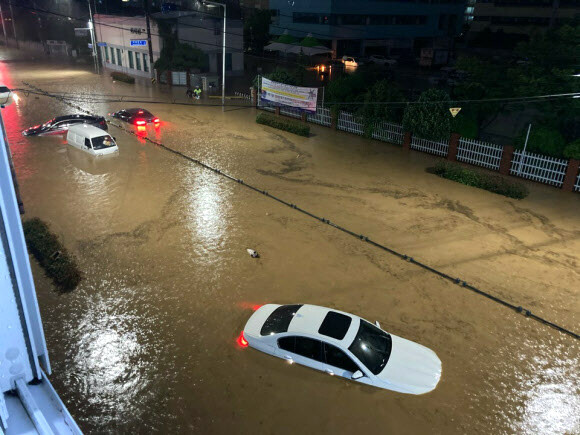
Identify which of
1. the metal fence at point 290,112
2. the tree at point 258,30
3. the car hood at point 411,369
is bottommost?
the car hood at point 411,369

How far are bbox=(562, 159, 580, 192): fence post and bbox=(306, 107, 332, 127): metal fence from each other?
14.8m

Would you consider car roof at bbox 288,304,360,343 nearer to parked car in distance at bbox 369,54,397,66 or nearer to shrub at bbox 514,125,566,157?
shrub at bbox 514,125,566,157

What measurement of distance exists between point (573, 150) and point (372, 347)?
1532 cm

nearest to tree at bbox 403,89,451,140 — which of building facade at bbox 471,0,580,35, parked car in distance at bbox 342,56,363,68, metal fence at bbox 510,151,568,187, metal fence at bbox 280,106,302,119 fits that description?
metal fence at bbox 510,151,568,187

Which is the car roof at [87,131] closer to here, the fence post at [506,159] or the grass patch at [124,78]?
the fence post at [506,159]

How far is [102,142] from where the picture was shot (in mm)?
23422

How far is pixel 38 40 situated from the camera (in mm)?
83938

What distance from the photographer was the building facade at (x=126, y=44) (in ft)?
154

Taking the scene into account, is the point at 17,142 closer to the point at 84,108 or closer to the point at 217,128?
the point at 84,108

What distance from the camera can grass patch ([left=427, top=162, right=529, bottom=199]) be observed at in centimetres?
1927

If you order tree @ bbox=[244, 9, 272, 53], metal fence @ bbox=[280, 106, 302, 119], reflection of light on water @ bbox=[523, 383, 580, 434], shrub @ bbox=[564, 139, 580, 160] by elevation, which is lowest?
reflection of light on water @ bbox=[523, 383, 580, 434]

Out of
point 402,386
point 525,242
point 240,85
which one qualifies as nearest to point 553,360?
point 402,386

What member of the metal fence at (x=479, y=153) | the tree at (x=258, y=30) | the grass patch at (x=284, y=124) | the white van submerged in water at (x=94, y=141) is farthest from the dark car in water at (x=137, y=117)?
the tree at (x=258, y=30)

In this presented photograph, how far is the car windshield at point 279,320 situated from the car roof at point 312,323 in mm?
153
